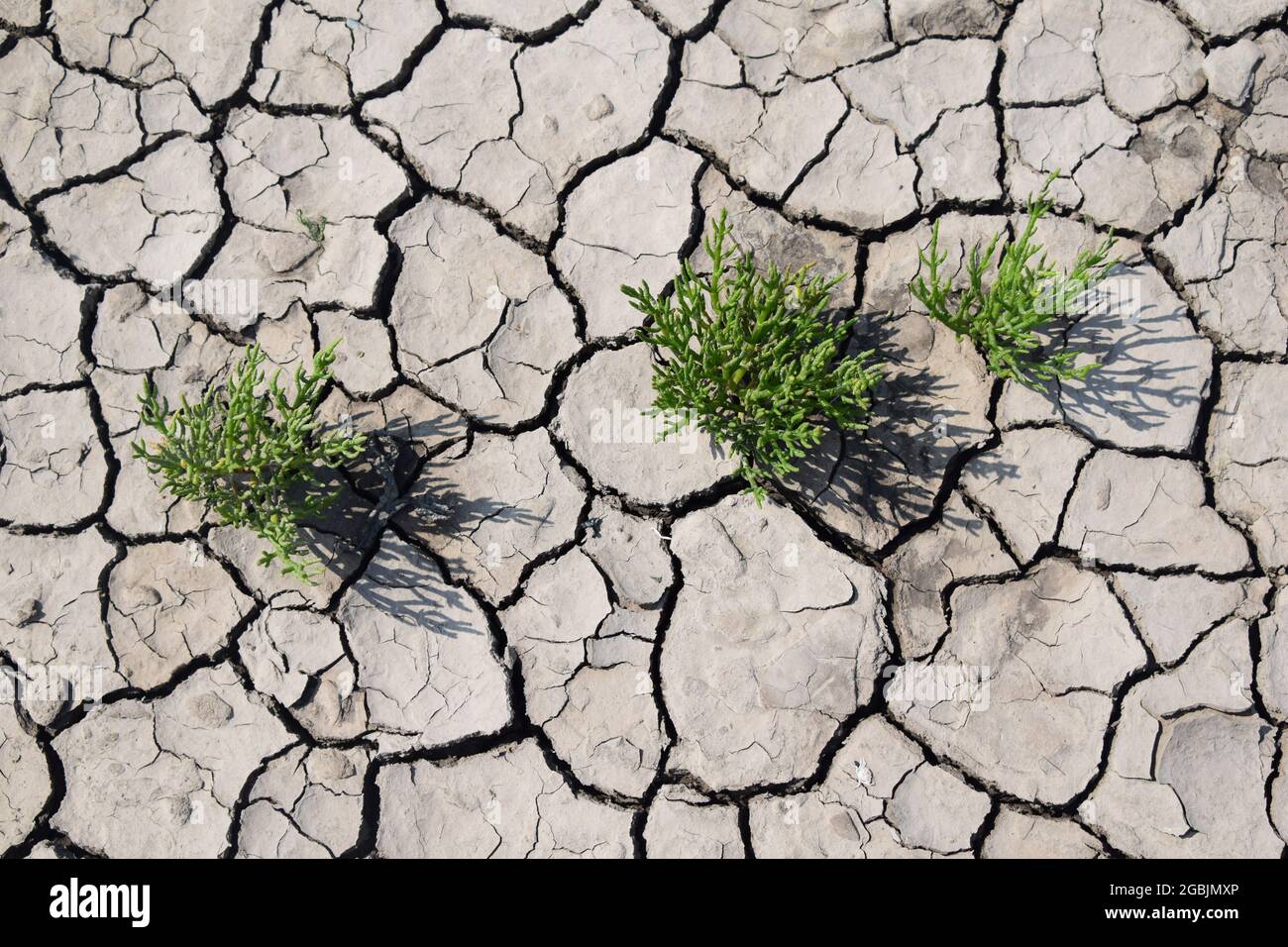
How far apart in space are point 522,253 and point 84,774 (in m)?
2.00

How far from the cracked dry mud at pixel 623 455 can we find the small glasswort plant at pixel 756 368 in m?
0.11

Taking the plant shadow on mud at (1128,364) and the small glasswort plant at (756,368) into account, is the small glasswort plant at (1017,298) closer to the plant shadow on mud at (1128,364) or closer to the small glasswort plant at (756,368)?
the plant shadow on mud at (1128,364)

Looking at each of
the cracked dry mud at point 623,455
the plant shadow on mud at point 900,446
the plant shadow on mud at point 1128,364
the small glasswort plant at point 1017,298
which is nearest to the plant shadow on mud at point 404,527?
the cracked dry mud at point 623,455

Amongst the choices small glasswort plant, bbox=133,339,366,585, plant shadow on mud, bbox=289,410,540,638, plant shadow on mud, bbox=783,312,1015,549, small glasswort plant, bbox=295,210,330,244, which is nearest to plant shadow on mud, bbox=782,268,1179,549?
plant shadow on mud, bbox=783,312,1015,549

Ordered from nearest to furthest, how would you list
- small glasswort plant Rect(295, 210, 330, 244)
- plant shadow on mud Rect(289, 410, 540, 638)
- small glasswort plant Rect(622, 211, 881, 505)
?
1. small glasswort plant Rect(622, 211, 881, 505)
2. plant shadow on mud Rect(289, 410, 540, 638)
3. small glasswort plant Rect(295, 210, 330, 244)

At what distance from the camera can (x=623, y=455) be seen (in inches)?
119

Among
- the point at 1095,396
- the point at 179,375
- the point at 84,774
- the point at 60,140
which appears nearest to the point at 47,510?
the point at 179,375

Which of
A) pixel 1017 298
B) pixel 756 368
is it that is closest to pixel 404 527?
pixel 756 368

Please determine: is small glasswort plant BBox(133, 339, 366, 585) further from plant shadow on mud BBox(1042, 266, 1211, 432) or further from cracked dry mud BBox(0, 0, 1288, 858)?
plant shadow on mud BBox(1042, 266, 1211, 432)

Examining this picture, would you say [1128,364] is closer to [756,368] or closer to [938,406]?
[938,406]

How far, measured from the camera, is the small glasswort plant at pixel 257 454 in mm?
2842

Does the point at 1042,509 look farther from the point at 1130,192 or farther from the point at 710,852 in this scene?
the point at 710,852

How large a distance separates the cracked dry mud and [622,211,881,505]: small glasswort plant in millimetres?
111

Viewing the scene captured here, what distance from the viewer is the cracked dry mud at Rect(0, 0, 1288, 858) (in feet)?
9.41
